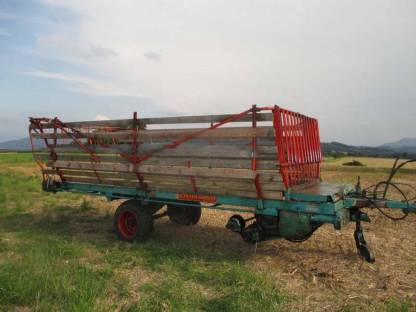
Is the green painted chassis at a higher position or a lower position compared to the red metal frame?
lower

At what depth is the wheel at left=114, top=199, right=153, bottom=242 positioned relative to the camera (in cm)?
754

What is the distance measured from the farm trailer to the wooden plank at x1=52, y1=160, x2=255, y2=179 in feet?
0.06

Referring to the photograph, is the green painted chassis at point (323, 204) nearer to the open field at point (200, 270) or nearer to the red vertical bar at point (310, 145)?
the red vertical bar at point (310, 145)

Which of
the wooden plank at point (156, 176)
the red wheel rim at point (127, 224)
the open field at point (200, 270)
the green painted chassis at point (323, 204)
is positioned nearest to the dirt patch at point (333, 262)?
the open field at point (200, 270)

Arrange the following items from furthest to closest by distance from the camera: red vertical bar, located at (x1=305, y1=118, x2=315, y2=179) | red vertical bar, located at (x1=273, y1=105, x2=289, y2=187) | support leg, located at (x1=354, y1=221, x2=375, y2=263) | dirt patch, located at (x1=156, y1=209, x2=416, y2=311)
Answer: red vertical bar, located at (x1=305, y1=118, x2=315, y2=179) → support leg, located at (x1=354, y1=221, x2=375, y2=263) → red vertical bar, located at (x1=273, y1=105, x2=289, y2=187) → dirt patch, located at (x1=156, y1=209, x2=416, y2=311)

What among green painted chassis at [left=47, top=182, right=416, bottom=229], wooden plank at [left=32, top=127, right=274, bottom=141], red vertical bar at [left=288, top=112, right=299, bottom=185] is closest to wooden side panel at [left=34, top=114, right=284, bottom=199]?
wooden plank at [left=32, top=127, right=274, bottom=141]

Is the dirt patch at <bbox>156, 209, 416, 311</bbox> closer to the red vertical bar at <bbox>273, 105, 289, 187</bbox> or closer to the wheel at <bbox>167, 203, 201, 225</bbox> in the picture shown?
the wheel at <bbox>167, 203, 201, 225</bbox>

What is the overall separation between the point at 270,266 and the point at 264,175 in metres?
1.54

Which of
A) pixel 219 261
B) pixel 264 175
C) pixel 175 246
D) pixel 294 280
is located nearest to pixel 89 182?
pixel 175 246

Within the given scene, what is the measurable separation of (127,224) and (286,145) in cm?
398

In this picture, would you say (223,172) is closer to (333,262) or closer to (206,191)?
(206,191)

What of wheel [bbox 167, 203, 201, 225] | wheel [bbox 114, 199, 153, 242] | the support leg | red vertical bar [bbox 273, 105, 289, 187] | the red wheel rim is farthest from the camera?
wheel [bbox 167, 203, 201, 225]

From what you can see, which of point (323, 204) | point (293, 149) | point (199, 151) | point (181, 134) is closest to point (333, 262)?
point (323, 204)

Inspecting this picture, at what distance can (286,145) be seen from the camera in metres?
5.78
